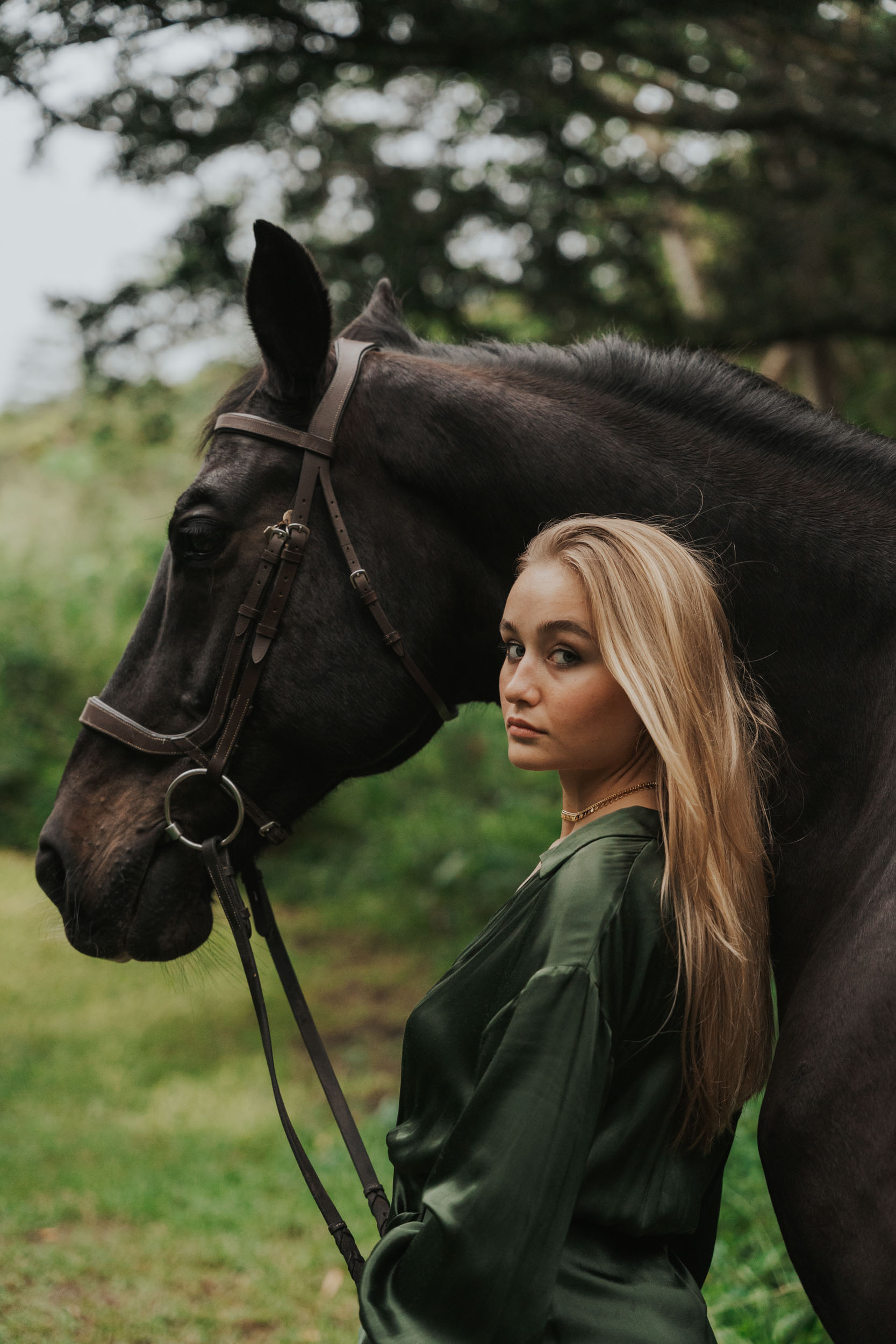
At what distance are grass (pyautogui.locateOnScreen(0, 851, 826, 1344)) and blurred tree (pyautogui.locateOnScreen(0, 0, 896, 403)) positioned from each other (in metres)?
3.13

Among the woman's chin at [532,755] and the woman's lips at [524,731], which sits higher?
the woman's lips at [524,731]

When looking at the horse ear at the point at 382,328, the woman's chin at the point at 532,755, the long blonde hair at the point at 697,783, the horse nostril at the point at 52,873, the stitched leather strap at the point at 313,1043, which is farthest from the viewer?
the horse ear at the point at 382,328

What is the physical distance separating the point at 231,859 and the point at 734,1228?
9.37 ft

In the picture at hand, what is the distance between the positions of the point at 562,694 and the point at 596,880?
0.28 m

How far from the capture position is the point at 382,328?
231cm

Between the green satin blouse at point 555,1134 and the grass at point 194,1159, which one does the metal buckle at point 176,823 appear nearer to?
the grass at point 194,1159

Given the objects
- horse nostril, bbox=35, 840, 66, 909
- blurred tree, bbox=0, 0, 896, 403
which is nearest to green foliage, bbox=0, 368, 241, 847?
blurred tree, bbox=0, 0, 896, 403

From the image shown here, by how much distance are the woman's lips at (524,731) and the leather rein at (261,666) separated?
516 mm

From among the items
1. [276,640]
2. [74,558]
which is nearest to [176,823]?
[276,640]

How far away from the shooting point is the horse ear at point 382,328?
2283 mm

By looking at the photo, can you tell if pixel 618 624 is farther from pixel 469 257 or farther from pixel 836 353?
pixel 836 353

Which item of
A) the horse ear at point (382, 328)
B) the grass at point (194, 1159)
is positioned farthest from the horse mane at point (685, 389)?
the grass at point (194, 1159)

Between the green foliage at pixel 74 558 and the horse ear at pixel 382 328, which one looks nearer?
the horse ear at pixel 382 328

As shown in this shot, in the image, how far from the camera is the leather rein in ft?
6.66
